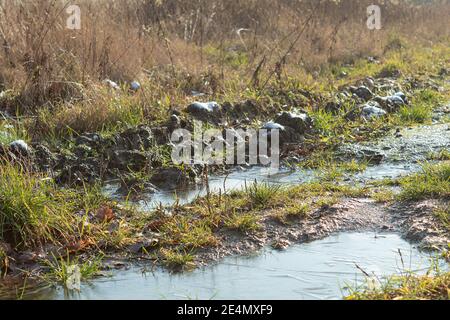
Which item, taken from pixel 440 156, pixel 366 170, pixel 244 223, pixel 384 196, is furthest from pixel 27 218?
pixel 440 156

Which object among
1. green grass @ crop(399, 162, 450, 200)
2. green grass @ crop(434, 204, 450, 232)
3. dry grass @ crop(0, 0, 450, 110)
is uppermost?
dry grass @ crop(0, 0, 450, 110)

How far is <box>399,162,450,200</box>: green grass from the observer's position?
4.86 m

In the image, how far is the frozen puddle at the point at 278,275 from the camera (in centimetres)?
359

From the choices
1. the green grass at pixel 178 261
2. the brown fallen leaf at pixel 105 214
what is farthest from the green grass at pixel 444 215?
the brown fallen leaf at pixel 105 214

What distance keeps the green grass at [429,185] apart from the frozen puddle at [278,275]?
73cm

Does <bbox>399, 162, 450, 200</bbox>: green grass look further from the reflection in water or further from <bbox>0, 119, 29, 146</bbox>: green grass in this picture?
<bbox>0, 119, 29, 146</bbox>: green grass

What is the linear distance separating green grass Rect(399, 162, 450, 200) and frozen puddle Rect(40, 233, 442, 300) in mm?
730

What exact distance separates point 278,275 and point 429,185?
1.66m

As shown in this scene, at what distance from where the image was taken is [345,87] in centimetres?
853

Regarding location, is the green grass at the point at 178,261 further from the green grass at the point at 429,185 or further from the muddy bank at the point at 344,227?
the green grass at the point at 429,185

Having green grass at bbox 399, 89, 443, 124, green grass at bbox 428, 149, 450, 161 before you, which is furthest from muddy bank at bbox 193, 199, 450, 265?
green grass at bbox 399, 89, 443, 124

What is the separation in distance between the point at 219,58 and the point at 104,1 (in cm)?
201
